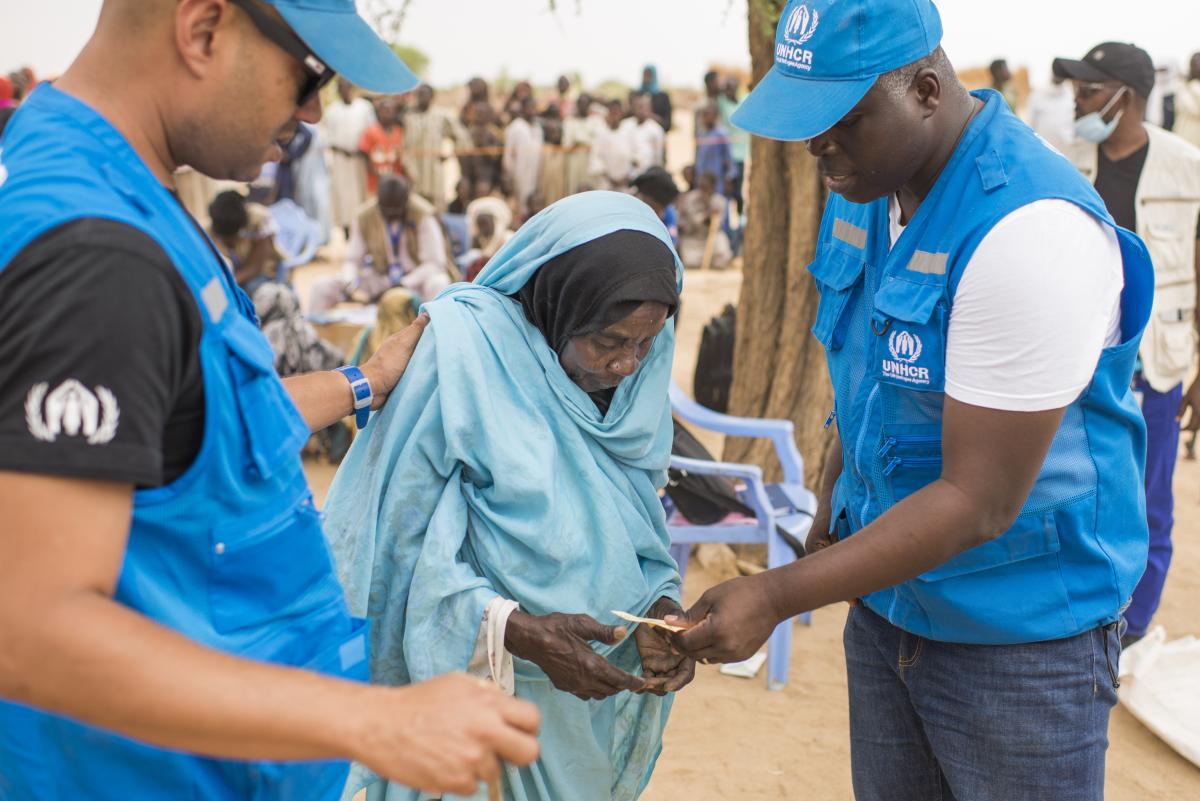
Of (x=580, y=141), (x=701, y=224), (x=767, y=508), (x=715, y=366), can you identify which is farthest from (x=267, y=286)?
(x=580, y=141)

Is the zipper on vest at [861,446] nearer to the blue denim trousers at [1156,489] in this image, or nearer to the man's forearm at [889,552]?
the man's forearm at [889,552]

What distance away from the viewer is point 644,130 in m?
15.0

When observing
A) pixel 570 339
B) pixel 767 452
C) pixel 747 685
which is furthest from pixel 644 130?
pixel 570 339

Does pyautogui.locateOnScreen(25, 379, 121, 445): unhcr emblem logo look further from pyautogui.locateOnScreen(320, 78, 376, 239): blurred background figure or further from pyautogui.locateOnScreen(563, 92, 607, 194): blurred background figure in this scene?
pyautogui.locateOnScreen(563, 92, 607, 194): blurred background figure

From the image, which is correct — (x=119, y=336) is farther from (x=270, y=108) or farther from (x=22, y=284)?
(x=270, y=108)

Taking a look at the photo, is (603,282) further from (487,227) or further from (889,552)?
(487,227)

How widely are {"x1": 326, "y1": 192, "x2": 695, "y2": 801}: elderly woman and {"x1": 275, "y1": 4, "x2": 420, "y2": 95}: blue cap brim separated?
101 cm

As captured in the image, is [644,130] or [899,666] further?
[644,130]

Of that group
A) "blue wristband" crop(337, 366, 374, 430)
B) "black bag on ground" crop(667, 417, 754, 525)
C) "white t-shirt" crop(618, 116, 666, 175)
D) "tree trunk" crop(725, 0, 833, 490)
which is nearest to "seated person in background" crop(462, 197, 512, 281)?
"white t-shirt" crop(618, 116, 666, 175)

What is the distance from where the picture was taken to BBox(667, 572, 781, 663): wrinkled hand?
2.08 metres

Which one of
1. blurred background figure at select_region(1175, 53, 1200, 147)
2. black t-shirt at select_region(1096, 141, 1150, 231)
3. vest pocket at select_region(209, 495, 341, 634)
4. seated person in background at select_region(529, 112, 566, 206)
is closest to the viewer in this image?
vest pocket at select_region(209, 495, 341, 634)

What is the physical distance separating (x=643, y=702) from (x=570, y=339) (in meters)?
0.93

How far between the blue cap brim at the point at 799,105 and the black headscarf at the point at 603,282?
493mm

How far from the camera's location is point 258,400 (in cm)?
137
